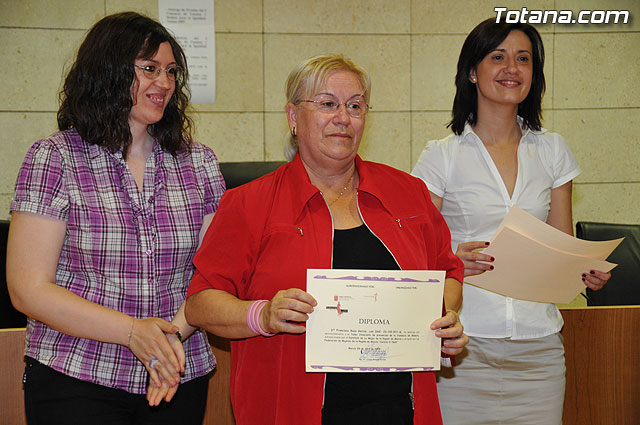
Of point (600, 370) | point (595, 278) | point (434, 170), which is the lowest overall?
point (600, 370)

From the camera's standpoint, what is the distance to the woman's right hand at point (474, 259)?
6.91ft

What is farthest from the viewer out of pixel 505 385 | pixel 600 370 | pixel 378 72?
pixel 378 72

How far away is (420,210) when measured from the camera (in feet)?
6.10

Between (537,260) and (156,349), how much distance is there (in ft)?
4.16

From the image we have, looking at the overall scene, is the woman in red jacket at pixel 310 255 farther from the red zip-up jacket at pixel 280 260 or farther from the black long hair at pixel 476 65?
the black long hair at pixel 476 65

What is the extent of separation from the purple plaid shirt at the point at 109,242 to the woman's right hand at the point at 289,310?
446 millimetres

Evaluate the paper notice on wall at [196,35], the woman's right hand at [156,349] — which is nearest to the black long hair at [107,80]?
the woman's right hand at [156,349]

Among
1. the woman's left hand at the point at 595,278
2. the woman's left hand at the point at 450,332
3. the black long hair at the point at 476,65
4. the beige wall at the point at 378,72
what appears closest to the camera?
the woman's left hand at the point at 450,332

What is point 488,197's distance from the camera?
2289mm

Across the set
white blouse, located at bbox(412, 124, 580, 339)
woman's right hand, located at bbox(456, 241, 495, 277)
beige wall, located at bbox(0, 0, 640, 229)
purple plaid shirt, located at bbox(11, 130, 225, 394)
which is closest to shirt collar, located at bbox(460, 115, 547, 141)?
white blouse, located at bbox(412, 124, 580, 339)

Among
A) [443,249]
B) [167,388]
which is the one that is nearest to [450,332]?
[443,249]

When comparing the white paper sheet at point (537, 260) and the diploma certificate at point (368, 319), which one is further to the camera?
the white paper sheet at point (537, 260)

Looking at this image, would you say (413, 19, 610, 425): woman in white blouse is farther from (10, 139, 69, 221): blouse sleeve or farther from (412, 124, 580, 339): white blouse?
(10, 139, 69, 221): blouse sleeve

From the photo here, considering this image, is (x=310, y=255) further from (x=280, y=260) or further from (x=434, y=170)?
(x=434, y=170)
